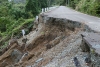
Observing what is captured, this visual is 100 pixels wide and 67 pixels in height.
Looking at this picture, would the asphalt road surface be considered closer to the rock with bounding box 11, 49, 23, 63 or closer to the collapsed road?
the collapsed road

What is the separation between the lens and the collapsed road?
882cm

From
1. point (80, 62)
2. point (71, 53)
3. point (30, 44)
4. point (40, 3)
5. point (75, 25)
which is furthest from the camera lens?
point (40, 3)

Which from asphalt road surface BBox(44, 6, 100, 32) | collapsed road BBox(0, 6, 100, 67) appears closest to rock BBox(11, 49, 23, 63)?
collapsed road BBox(0, 6, 100, 67)

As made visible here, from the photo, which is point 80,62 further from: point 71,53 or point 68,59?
point 71,53

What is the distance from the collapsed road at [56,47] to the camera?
347 inches

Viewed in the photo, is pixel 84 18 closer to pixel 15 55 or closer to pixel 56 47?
pixel 15 55

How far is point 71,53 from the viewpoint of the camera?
9211mm

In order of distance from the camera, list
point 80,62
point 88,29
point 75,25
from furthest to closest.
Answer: point 75,25
point 88,29
point 80,62

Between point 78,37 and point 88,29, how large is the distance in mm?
1132

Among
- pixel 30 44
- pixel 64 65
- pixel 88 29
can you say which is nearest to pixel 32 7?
pixel 30 44

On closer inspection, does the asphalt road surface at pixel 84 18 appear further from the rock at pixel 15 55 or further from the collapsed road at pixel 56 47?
the rock at pixel 15 55

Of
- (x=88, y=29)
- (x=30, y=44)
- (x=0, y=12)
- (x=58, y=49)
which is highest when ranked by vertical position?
(x=88, y=29)

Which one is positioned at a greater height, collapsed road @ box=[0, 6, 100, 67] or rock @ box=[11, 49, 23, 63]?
collapsed road @ box=[0, 6, 100, 67]

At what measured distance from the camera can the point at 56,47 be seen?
37.6 feet
